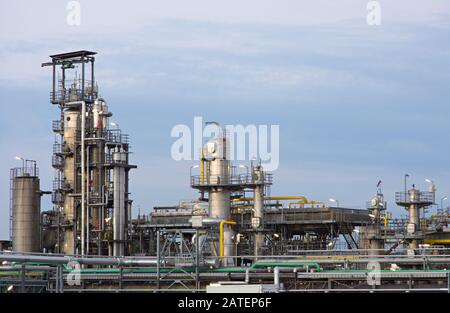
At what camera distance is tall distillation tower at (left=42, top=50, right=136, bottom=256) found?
5356 cm

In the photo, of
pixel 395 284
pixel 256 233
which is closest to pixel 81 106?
pixel 256 233

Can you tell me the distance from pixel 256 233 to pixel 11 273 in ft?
64.1

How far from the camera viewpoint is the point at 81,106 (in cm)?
5641

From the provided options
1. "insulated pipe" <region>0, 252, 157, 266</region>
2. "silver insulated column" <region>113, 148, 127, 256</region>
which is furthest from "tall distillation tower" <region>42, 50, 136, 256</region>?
"insulated pipe" <region>0, 252, 157, 266</region>

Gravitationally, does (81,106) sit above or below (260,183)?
above

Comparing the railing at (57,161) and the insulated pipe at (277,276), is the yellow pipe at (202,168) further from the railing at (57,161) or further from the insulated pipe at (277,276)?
the insulated pipe at (277,276)

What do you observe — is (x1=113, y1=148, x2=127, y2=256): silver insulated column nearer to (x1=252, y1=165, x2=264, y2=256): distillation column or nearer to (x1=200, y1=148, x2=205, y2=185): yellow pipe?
(x1=200, y1=148, x2=205, y2=185): yellow pipe

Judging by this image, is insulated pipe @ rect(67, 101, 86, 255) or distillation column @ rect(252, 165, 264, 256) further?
distillation column @ rect(252, 165, 264, 256)

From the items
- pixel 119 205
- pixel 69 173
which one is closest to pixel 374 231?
pixel 119 205

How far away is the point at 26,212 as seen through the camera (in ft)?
182

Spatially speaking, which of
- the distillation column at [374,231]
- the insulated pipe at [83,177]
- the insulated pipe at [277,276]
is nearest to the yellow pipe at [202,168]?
the insulated pipe at [83,177]

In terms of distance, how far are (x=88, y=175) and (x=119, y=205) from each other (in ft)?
9.65

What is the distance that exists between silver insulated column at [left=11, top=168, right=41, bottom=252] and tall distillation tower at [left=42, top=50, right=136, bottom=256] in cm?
131
